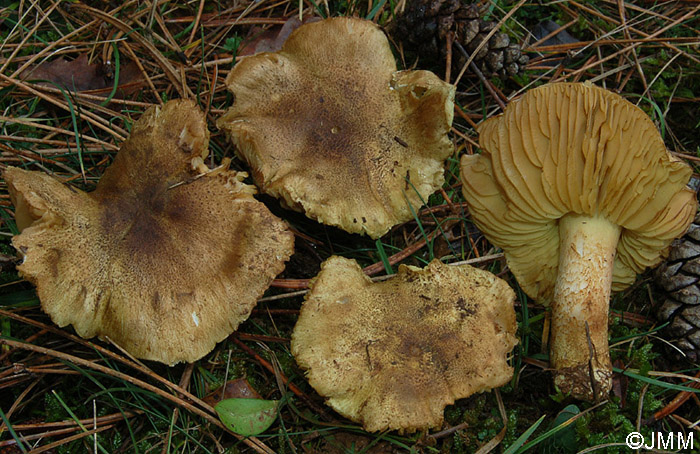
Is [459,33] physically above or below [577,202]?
above

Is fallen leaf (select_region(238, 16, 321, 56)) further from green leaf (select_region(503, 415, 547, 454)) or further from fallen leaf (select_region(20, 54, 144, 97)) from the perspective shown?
green leaf (select_region(503, 415, 547, 454))

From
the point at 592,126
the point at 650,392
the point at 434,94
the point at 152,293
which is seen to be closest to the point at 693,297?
the point at 650,392

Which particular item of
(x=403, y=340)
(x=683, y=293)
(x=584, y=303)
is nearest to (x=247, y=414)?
(x=403, y=340)

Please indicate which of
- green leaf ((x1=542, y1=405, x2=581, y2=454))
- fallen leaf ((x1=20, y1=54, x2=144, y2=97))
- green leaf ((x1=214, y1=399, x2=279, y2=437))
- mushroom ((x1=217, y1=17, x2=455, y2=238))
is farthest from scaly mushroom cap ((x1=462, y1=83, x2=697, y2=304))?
fallen leaf ((x1=20, y1=54, x2=144, y2=97))

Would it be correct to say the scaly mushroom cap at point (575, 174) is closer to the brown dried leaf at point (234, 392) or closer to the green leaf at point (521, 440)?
the green leaf at point (521, 440)

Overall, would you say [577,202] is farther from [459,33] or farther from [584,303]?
[459,33]

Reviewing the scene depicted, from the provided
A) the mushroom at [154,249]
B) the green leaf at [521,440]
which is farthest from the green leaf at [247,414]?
the green leaf at [521,440]
